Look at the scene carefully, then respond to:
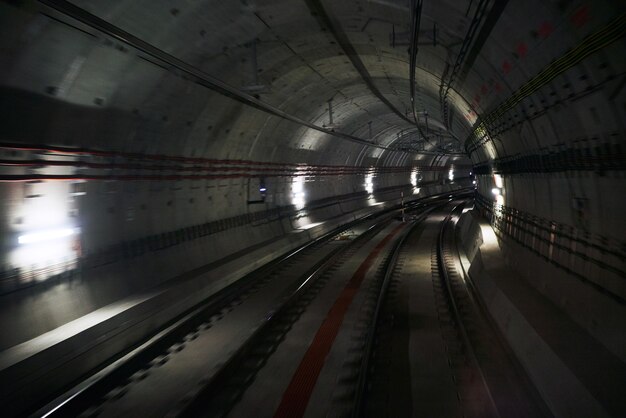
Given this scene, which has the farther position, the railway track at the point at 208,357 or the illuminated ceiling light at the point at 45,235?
the illuminated ceiling light at the point at 45,235

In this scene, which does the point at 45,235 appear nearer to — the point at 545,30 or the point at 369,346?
the point at 369,346

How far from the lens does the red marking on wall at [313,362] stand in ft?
A: 15.9

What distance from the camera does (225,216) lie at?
42.7 ft

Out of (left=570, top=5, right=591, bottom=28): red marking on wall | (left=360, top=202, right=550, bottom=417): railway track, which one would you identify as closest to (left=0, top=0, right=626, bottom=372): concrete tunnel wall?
(left=570, top=5, right=591, bottom=28): red marking on wall

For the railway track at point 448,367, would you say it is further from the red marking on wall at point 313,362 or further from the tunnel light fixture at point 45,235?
the tunnel light fixture at point 45,235

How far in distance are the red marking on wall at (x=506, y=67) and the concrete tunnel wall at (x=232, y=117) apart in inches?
5.5

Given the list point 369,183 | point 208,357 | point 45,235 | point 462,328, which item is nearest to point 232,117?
point 45,235

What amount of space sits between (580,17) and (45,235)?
7.39 metres

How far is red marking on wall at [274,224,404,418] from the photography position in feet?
15.9

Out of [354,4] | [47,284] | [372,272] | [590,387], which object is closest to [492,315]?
[590,387]

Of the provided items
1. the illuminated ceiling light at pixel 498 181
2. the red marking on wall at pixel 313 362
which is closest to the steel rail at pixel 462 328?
the red marking on wall at pixel 313 362

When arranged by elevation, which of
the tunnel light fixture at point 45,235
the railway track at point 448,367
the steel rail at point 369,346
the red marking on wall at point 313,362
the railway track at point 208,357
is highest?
the tunnel light fixture at point 45,235

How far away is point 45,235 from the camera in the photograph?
651 cm

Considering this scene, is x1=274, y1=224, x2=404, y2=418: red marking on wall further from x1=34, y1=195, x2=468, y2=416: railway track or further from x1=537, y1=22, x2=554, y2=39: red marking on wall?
x1=537, y1=22, x2=554, y2=39: red marking on wall
